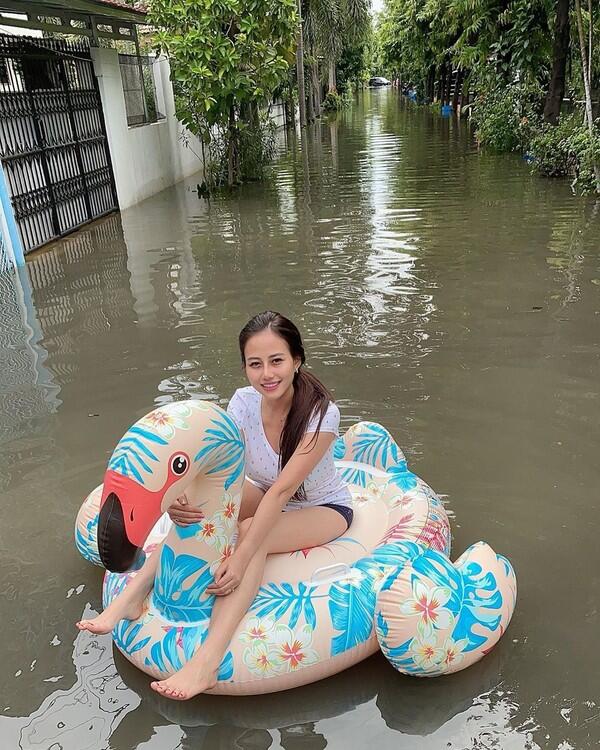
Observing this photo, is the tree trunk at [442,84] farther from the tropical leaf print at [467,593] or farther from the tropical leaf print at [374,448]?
the tropical leaf print at [467,593]

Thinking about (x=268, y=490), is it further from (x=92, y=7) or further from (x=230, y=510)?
(x=92, y=7)

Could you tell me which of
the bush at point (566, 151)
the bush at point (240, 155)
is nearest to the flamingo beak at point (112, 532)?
the bush at point (566, 151)

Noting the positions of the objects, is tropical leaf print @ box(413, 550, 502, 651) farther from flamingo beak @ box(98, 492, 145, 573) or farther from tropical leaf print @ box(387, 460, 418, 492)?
flamingo beak @ box(98, 492, 145, 573)

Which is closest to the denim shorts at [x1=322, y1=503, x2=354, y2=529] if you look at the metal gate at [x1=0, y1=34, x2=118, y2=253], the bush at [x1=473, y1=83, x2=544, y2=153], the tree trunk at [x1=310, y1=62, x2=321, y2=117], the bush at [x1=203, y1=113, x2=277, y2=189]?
the metal gate at [x1=0, y1=34, x2=118, y2=253]

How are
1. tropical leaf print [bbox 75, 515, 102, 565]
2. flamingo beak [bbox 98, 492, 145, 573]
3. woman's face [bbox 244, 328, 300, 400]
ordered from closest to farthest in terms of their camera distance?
flamingo beak [bbox 98, 492, 145, 573] < woman's face [bbox 244, 328, 300, 400] < tropical leaf print [bbox 75, 515, 102, 565]

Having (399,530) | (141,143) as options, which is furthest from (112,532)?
(141,143)

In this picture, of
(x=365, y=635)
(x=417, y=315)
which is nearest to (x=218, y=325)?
(x=417, y=315)

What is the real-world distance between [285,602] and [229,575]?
250mm

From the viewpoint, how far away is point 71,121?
37.6 ft

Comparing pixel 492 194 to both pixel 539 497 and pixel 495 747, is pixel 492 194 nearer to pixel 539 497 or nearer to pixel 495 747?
pixel 539 497

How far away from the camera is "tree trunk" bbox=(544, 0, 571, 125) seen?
46.4 feet

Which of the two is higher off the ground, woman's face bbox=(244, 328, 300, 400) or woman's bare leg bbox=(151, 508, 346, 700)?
woman's face bbox=(244, 328, 300, 400)

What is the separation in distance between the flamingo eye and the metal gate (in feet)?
27.0

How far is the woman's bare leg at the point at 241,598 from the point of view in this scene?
2.52 meters
